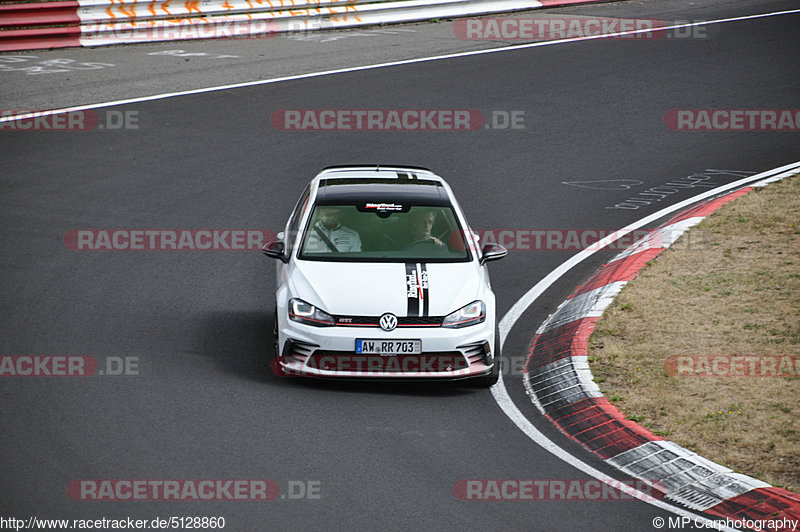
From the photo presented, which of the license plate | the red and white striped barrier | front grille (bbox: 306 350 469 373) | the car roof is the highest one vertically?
the car roof

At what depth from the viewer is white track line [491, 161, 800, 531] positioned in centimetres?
709

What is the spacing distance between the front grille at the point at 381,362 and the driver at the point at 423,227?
4.20 feet

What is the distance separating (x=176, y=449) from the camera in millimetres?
7301

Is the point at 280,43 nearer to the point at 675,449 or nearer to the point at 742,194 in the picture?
the point at 742,194

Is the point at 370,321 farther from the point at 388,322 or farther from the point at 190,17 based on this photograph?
the point at 190,17

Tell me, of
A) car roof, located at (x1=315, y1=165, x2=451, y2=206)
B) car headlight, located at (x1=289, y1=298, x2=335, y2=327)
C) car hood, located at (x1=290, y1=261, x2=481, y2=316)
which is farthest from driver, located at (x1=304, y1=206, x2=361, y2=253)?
car headlight, located at (x1=289, y1=298, x2=335, y2=327)

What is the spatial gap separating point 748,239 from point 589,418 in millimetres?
4972

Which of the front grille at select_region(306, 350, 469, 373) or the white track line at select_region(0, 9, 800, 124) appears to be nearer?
the front grille at select_region(306, 350, 469, 373)

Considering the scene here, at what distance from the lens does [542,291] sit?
1130 centimetres

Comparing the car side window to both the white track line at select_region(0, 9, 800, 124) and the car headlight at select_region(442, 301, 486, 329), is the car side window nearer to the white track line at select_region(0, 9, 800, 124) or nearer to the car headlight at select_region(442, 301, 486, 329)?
the car headlight at select_region(442, 301, 486, 329)

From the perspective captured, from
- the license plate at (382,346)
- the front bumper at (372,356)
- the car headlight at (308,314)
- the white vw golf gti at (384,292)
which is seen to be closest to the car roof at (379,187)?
the white vw golf gti at (384,292)

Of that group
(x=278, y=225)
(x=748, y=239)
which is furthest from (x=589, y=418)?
(x=278, y=225)

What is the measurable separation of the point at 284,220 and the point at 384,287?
195 inches

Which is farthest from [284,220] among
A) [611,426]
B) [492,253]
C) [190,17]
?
[190,17]
